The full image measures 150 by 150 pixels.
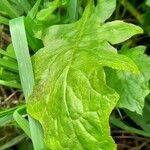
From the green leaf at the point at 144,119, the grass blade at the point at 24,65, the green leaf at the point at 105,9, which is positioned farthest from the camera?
the green leaf at the point at 144,119

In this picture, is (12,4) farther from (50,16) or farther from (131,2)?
(131,2)

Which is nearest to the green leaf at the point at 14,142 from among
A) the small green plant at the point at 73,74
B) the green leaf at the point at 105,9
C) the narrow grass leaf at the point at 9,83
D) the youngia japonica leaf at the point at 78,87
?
the small green plant at the point at 73,74

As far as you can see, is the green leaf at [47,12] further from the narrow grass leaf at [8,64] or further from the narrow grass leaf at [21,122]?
the narrow grass leaf at [21,122]

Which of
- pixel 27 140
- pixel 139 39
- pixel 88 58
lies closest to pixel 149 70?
pixel 88 58

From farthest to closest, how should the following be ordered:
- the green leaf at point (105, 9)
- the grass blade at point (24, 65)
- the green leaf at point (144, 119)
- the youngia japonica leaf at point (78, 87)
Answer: the green leaf at point (144, 119) < the green leaf at point (105, 9) < the grass blade at point (24, 65) < the youngia japonica leaf at point (78, 87)

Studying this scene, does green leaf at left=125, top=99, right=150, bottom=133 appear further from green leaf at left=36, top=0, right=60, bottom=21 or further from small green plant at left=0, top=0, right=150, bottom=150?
green leaf at left=36, top=0, right=60, bottom=21
